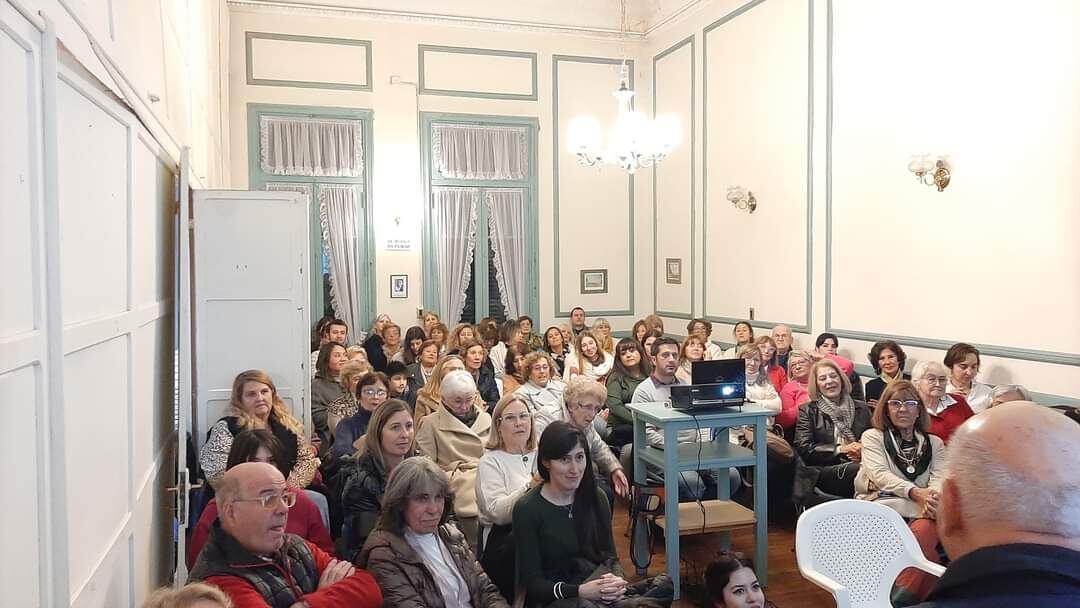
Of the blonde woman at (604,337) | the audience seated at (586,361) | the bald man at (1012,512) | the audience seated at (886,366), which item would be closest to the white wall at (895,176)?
the audience seated at (886,366)

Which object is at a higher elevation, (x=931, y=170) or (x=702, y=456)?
(x=931, y=170)

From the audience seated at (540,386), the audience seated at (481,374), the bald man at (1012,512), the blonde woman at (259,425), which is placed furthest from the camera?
the audience seated at (481,374)

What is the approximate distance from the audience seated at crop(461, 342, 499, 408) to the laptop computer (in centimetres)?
214

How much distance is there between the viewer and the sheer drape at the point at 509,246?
9.09 meters

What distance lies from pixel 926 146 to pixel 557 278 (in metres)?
4.54

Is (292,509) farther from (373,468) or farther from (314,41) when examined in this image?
(314,41)

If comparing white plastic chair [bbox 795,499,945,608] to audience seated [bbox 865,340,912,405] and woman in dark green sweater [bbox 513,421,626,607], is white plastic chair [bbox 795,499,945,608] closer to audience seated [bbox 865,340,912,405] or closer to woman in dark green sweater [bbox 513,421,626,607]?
woman in dark green sweater [bbox 513,421,626,607]

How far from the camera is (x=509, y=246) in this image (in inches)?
359

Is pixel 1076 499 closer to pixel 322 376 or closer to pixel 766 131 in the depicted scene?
pixel 322 376

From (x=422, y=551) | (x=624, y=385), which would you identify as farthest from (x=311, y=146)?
(x=422, y=551)

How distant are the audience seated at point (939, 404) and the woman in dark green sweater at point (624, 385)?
1750mm

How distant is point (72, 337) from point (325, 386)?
3541 millimetres

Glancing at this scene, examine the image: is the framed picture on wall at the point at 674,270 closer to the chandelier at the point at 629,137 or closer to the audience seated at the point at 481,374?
A: the chandelier at the point at 629,137

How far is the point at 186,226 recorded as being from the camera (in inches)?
126
